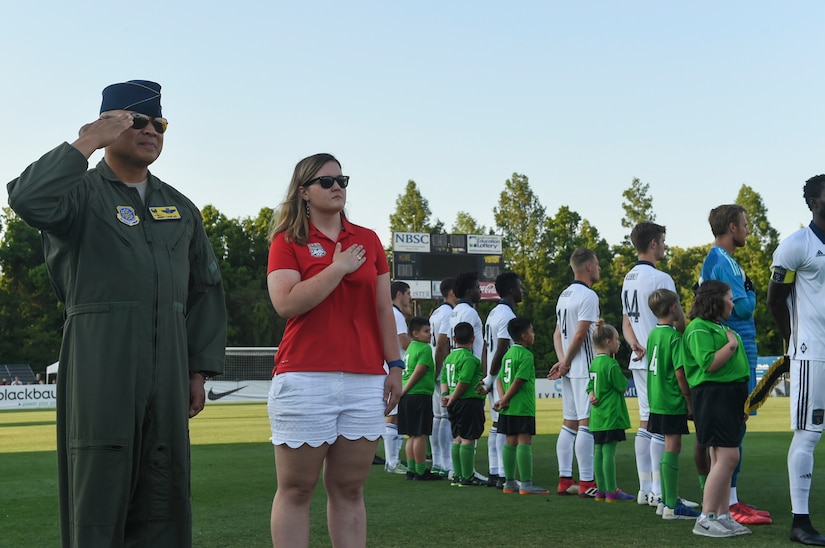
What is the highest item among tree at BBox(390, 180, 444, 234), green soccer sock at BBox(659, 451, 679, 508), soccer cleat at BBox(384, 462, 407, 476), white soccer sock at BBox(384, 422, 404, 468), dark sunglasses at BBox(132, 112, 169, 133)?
tree at BBox(390, 180, 444, 234)

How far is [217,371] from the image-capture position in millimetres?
4355

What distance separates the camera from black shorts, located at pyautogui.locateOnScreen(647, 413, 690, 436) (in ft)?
25.9

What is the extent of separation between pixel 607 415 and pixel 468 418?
2.18 metres

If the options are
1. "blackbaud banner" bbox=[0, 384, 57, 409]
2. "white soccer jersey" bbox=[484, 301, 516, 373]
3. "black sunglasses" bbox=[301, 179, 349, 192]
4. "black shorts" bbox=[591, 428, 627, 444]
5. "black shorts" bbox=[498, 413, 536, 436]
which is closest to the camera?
"black sunglasses" bbox=[301, 179, 349, 192]

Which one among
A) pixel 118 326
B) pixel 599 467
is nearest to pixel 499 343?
pixel 599 467

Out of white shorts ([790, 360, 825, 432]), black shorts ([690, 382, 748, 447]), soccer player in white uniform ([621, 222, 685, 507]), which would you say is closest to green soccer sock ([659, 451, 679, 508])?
black shorts ([690, 382, 748, 447])

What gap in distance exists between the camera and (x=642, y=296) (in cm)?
878

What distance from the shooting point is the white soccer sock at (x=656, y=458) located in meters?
8.38

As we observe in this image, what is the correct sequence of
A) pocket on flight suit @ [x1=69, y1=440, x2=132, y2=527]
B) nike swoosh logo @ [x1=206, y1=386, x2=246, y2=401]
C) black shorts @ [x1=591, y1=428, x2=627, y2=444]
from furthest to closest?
nike swoosh logo @ [x1=206, y1=386, x2=246, y2=401]
black shorts @ [x1=591, y1=428, x2=627, y2=444]
pocket on flight suit @ [x1=69, y1=440, x2=132, y2=527]

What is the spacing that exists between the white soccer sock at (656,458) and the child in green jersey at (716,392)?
108cm

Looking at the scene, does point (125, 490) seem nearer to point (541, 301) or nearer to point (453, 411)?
point (453, 411)

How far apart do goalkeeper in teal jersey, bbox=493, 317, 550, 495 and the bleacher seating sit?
55769 millimetres

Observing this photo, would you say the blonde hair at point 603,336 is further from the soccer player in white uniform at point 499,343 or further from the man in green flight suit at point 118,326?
the man in green flight suit at point 118,326

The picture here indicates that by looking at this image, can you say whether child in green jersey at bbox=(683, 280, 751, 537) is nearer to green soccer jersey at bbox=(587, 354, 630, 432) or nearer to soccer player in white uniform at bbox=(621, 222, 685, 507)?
soccer player in white uniform at bbox=(621, 222, 685, 507)
